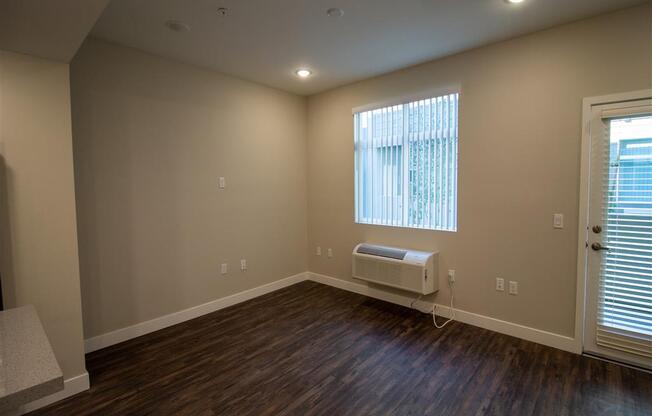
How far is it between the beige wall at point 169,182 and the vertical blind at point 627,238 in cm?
342

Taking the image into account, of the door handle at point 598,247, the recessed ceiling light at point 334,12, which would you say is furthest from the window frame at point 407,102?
the recessed ceiling light at point 334,12

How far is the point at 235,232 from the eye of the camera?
391 centimetres

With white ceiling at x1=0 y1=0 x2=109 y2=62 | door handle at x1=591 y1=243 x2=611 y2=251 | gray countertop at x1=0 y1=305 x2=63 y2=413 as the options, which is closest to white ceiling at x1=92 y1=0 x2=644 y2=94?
white ceiling at x1=0 y1=0 x2=109 y2=62

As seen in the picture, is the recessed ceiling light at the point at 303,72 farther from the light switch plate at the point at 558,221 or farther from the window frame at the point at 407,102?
the light switch plate at the point at 558,221

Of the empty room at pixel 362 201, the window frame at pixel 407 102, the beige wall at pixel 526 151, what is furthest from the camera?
the window frame at pixel 407 102

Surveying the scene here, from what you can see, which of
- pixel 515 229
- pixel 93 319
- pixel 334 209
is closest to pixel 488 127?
pixel 515 229

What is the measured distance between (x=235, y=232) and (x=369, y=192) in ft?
5.71

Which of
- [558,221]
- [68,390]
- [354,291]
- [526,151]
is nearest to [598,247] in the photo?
[558,221]

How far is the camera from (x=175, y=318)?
11.1 ft

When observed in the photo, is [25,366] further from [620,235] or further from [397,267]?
[620,235]

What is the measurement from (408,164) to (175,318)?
3.02 metres

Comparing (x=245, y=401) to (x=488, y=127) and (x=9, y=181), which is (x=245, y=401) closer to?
(x=9, y=181)

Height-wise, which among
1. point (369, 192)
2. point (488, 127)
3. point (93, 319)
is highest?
point (488, 127)

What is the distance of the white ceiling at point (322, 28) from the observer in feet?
7.72
